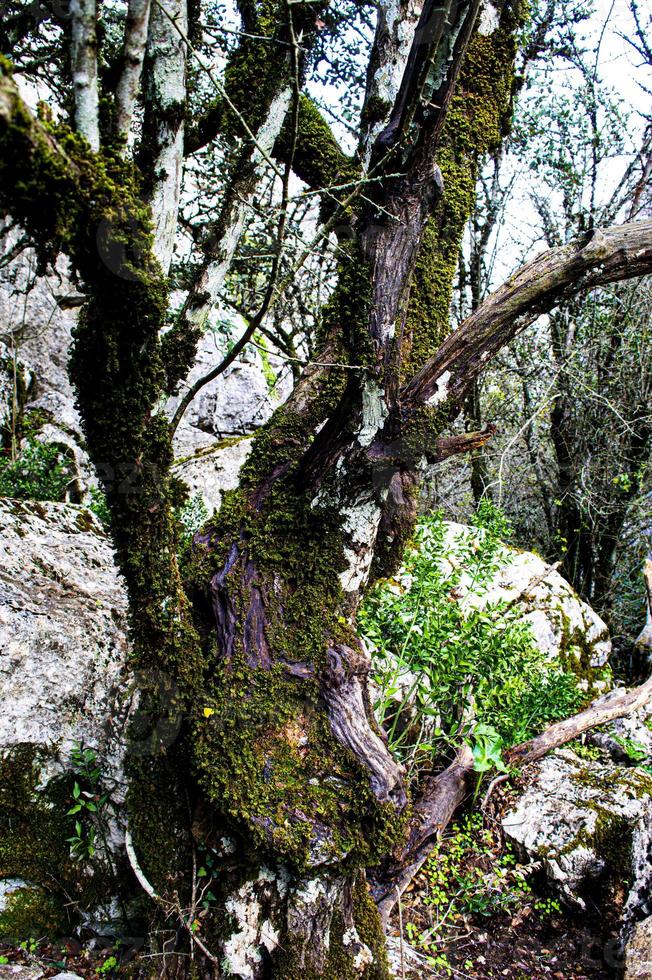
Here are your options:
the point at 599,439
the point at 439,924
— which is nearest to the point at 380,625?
the point at 439,924

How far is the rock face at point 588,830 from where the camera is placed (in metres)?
3.18

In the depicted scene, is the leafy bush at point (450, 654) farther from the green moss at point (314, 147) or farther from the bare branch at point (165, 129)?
the green moss at point (314, 147)

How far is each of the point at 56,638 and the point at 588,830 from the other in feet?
10.3

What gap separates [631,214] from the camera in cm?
581

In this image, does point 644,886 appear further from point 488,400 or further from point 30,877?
point 488,400

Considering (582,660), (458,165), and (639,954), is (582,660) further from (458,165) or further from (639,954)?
(458,165)

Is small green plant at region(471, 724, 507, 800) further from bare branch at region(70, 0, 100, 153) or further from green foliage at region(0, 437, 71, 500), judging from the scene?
green foliage at region(0, 437, 71, 500)

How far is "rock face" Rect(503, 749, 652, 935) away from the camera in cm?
318

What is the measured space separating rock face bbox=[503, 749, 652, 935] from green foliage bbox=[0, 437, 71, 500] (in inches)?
172

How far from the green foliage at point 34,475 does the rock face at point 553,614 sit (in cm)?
349

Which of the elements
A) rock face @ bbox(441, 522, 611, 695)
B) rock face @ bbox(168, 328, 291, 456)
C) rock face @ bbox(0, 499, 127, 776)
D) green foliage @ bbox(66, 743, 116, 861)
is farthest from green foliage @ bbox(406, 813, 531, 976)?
rock face @ bbox(168, 328, 291, 456)

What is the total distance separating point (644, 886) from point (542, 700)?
Answer: 101 centimetres

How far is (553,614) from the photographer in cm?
472

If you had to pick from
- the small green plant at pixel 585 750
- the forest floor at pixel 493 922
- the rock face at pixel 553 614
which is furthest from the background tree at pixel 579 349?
the forest floor at pixel 493 922
